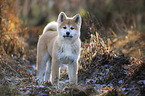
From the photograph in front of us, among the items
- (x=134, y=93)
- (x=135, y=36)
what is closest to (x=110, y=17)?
(x=135, y=36)

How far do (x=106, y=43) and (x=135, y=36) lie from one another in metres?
2.31

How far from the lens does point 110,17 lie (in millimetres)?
15148

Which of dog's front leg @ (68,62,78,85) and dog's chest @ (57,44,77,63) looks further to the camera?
dog's front leg @ (68,62,78,85)

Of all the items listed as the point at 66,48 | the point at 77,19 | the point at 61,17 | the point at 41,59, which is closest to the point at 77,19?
the point at 77,19

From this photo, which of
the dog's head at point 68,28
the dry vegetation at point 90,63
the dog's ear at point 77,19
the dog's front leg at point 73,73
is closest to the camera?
the dry vegetation at point 90,63

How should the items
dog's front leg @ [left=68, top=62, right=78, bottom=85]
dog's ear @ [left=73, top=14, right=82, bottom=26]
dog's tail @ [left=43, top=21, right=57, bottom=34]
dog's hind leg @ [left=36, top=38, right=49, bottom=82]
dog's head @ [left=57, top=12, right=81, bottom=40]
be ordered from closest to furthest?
dog's head @ [left=57, top=12, right=81, bottom=40] → dog's front leg @ [left=68, top=62, right=78, bottom=85] → dog's ear @ [left=73, top=14, right=82, bottom=26] → dog's hind leg @ [left=36, top=38, right=49, bottom=82] → dog's tail @ [left=43, top=21, right=57, bottom=34]

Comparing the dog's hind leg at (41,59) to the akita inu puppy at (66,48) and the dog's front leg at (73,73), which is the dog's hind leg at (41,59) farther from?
the dog's front leg at (73,73)

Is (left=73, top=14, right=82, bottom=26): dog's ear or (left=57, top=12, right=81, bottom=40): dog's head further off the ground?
(left=73, top=14, right=82, bottom=26): dog's ear

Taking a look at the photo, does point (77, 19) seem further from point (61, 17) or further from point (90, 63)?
point (90, 63)

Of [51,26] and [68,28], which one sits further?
[51,26]

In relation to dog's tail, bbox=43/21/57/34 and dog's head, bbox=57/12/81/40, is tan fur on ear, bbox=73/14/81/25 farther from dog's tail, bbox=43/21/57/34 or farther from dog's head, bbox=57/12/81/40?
dog's tail, bbox=43/21/57/34

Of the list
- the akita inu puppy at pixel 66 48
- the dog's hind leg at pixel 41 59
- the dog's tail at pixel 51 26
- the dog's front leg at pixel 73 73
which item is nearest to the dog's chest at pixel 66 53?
the akita inu puppy at pixel 66 48

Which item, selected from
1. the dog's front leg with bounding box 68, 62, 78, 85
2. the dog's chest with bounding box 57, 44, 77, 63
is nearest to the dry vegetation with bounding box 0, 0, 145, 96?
the dog's front leg with bounding box 68, 62, 78, 85

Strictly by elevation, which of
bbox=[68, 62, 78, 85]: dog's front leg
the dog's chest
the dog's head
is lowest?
bbox=[68, 62, 78, 85]: dog's front leg
